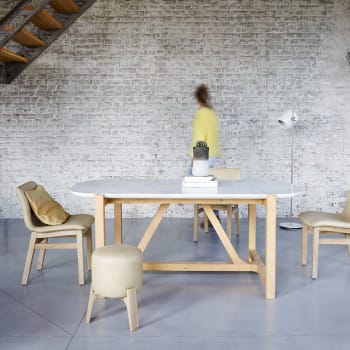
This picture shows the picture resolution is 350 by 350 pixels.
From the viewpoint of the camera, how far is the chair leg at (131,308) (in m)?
3.28

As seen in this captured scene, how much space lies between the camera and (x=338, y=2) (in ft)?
22.7

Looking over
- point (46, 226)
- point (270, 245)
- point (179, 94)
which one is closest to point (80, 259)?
point (46, 226)

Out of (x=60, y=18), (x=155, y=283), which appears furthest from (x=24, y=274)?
(x=60, y=18)

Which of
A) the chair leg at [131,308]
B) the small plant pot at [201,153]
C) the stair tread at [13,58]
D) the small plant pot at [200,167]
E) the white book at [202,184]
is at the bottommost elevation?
the chair leg at [131,308]

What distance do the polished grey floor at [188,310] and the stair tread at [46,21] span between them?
9.31ft

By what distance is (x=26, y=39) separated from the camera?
20.7 feet

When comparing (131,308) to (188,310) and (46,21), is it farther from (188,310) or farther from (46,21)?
(46,21)

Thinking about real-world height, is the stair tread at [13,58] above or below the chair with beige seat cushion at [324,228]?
above

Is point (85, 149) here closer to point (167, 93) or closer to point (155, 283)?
point (167, 93)

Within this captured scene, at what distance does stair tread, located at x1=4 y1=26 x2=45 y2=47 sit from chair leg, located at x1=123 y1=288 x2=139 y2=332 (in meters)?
3.45

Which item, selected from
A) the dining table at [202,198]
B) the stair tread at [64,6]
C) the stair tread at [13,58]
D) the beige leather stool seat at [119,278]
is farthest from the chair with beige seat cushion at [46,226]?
the stair tread at [64,6]

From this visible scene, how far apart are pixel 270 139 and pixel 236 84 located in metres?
0.91

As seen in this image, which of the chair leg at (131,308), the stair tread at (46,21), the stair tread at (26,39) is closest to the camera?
the chair leg at (131,308)

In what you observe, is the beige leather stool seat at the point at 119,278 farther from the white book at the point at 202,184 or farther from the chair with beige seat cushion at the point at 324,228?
the chair with beige seat cushion at the point at 324,228
